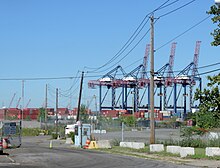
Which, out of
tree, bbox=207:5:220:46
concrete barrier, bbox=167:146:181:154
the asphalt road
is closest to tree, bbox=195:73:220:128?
tree, bbox=207:5:220:46

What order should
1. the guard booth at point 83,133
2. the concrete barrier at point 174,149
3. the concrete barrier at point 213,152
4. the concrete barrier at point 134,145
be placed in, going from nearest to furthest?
the concrete barrier at point 213,152
the concrete barrier at point 174,149
the concrete barrier at point 134,145
the guard booth at point 83,133

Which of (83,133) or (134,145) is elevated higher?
(83,133)

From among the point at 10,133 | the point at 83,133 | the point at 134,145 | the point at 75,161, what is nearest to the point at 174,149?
the point at 134,145

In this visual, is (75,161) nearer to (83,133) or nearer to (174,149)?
(174,149)

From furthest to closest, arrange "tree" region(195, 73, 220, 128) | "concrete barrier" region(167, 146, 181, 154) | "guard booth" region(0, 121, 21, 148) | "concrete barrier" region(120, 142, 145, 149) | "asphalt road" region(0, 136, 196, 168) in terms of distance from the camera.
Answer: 1. "guard booth" region(0, 121, 21, 148)
2. "concrete barrier" region(120, 142, 145, 149)
3. "concrete barrier" region(167, 146, 181, 154)
4. "asphalt road" region(0, 136, 196, 168)
5. "tree" region(195, 73, 220, 128)

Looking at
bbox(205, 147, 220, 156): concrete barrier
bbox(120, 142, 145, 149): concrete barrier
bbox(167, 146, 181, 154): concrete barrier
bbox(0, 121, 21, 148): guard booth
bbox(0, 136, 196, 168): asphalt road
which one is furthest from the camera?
bbox(0, 121, 21, 148): guard booth

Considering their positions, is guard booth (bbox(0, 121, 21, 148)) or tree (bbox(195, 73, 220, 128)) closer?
tree (bbox(195, 73, 220, 128))

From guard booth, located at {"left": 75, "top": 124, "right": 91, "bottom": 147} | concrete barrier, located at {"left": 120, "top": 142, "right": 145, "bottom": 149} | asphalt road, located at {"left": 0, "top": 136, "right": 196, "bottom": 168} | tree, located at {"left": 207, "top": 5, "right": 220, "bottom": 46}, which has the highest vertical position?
tree, located at {"left": 207, "top": 5, "right": 220, "bottom": 46}

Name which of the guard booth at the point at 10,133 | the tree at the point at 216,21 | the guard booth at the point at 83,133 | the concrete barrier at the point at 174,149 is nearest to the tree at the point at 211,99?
→ the tree at the point at 216,21

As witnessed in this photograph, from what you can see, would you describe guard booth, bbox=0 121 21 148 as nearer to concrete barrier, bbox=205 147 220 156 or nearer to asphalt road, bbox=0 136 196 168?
asphalt road, bbox=0 136 196 168

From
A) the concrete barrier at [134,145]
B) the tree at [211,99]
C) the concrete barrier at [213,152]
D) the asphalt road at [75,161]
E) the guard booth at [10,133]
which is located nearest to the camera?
the tree at [211,99]

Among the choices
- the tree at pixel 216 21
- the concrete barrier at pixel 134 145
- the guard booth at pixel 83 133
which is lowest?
the concrete barrier at pixel 134 145

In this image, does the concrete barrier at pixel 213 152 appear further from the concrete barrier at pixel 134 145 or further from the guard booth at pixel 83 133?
the guard booth at pixel 83 133

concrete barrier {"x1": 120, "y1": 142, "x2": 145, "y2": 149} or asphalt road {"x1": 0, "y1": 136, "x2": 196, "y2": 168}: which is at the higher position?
concrete barrier {"x1": 120, "y1": 142, "x2": 145, "y2": 149}
